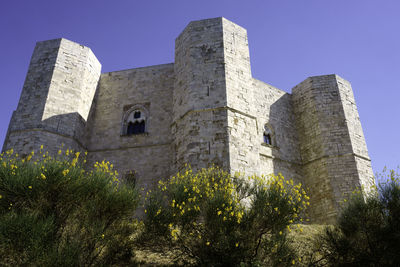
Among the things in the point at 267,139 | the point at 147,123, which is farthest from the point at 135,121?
the point at 267,139

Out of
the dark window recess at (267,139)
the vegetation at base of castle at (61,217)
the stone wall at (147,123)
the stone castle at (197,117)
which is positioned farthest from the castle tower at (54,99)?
the dark window recess at (267,139)

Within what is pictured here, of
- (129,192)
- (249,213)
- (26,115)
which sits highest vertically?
(26,115)

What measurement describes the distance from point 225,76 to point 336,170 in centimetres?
556

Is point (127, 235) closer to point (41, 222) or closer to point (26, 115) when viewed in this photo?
point (41, 222)

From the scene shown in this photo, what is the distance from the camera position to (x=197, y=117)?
10414 mm

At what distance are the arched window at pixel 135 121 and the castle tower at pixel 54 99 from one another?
155 cm

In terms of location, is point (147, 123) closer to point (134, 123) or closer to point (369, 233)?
point (134, 123)

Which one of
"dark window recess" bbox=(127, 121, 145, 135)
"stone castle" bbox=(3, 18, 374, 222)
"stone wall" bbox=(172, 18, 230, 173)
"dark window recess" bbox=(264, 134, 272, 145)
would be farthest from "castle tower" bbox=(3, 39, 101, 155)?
"dark window recess" bbox=(264, 134, 272, 145)

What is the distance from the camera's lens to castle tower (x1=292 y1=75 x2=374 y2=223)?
11914 mm

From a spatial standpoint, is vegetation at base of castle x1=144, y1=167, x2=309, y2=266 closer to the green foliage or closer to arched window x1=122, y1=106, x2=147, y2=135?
the green foliage

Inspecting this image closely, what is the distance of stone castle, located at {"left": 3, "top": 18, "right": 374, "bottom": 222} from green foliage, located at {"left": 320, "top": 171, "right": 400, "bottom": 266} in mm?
3414

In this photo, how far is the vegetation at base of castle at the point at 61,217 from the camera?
5.15 meters

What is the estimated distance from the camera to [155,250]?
253 inches

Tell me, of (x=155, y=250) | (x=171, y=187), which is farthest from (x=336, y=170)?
(x=155, y=250)
